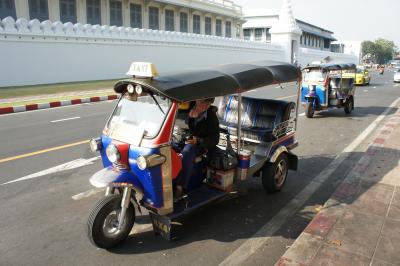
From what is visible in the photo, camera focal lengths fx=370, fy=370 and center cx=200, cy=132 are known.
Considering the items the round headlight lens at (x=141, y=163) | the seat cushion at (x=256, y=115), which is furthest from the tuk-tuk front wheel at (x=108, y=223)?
the seat cushion at (x=256, y=115)

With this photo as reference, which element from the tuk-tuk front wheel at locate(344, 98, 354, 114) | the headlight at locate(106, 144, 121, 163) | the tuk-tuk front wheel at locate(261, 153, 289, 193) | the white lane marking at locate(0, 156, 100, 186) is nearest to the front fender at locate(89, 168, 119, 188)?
the headlight at locate(106, 144, 121, 163)

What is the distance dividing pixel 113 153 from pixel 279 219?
2274mm

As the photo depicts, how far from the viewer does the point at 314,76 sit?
1271 centimetres

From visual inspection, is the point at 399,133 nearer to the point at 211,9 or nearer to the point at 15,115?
the point at 15,115

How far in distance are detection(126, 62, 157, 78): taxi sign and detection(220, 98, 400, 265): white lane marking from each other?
2.04m

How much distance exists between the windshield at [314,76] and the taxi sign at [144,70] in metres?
9.92

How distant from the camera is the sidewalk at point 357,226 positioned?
3.58m

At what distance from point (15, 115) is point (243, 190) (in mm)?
9790

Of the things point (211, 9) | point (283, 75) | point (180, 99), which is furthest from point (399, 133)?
point (211, 9)

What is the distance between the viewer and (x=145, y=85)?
3695mm

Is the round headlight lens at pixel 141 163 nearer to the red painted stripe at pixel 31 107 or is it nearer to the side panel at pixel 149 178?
the side panel at pixel 149 178

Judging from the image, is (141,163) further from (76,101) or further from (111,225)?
(76,101)

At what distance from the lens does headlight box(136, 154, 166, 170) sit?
3.59 meters

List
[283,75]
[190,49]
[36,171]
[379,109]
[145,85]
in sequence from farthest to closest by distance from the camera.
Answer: [190,49] → [379,109] → [36,171] → [283,75] → [145,85]
